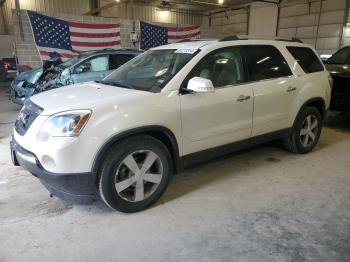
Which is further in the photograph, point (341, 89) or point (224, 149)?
point (341, 89)

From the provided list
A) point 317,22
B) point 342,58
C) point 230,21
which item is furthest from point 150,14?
point 342,58

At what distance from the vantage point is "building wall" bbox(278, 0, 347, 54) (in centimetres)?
1411

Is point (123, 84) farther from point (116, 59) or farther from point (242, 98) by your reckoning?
point (116, 59)

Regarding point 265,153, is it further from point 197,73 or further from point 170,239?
point 170,239

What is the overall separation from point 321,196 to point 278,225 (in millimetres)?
847

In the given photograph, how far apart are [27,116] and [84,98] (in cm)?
58

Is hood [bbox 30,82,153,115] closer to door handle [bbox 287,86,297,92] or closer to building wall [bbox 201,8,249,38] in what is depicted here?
door handle [bbox 287,86,297,92]

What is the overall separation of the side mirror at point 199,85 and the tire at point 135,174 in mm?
602

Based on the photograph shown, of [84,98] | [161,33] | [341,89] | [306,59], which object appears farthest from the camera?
[161,33]

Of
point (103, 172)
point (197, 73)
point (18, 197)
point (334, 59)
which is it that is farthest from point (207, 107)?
point (334, 59)

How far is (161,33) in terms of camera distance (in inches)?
501

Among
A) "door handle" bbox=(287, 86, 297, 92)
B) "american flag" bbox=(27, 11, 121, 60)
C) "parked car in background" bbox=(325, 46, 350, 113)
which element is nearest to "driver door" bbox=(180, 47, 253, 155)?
"door handle" bbox=(287, 86, 297, 92)

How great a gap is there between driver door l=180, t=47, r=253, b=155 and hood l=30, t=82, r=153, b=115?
0.51 meters

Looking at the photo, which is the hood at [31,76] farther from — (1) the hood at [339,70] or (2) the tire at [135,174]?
(1) the hood at [339,70]
